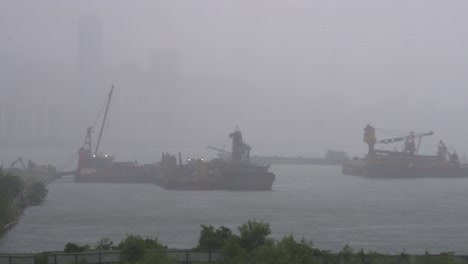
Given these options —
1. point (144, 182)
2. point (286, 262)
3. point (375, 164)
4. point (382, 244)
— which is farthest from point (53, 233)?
point (375, 164)

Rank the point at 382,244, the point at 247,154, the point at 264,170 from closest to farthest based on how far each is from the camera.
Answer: the point at 382,244
the point at 264,170
the point at 247,154

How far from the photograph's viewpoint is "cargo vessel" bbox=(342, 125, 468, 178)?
32.5 m

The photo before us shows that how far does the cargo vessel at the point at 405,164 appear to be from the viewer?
32.5 m

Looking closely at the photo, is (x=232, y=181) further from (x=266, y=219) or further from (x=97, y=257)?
(x=97, y=257)

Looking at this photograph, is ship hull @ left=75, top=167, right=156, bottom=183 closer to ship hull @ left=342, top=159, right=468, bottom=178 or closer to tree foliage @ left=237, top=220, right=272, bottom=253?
ship hull @ left=342, top=159, right=468, bottom=178

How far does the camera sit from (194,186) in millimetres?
23484

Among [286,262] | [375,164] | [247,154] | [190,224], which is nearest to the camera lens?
[286,262]

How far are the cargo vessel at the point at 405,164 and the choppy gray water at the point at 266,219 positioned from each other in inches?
498

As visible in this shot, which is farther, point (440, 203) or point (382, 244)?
point (440, 203)

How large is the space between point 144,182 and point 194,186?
4.19 meters

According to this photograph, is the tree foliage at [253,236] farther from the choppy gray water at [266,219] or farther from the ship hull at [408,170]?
the ship hull at [408,170]

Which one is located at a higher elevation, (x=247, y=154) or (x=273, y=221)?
(x=247, y=154)

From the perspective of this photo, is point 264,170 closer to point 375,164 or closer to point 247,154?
point 247,154

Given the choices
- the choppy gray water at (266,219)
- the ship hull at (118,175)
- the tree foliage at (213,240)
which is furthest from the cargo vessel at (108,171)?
the tree foliage at (213,240)
